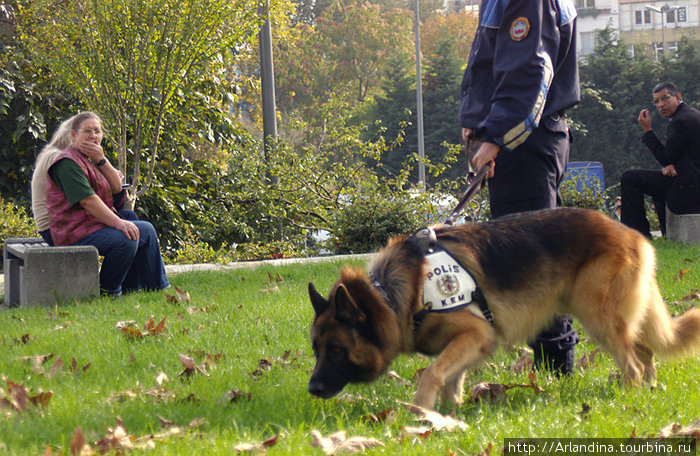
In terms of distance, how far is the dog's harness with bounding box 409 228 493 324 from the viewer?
376 cm

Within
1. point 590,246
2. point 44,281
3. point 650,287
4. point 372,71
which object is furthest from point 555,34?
point 372,71

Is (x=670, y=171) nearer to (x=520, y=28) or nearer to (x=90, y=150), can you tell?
(x=520, y=28)

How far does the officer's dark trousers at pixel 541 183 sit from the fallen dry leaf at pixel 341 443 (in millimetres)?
1700

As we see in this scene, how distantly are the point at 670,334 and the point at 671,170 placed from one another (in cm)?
707

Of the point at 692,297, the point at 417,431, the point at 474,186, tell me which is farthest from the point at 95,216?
the point at 692,297

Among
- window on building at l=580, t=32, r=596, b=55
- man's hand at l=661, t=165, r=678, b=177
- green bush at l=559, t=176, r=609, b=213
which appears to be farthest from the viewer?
window on building at l=580, t=32, r=596, b=55

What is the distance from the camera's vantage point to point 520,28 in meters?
4.03

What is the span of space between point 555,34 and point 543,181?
84cm

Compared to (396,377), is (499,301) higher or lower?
higher

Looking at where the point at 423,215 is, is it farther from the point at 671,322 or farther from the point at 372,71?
the point at 372,71

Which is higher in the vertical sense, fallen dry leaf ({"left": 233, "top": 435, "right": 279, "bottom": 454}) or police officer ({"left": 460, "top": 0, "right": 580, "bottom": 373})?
police officer ({"left": 460, "top": 0, "right": 580, "bottom": 373})

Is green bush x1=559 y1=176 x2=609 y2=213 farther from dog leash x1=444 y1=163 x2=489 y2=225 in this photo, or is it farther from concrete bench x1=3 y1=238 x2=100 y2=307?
dog leash x1=444 y1=163 x2=489 y2=225

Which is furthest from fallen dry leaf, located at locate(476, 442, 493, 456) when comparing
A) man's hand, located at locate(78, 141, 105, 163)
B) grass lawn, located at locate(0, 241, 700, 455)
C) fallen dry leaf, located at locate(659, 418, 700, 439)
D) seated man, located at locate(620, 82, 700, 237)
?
seated man, located at locate(620, 82, 700, 237)

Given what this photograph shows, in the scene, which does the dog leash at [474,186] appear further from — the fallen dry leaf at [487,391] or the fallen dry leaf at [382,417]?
the fallen dry leaf at [382,417]
